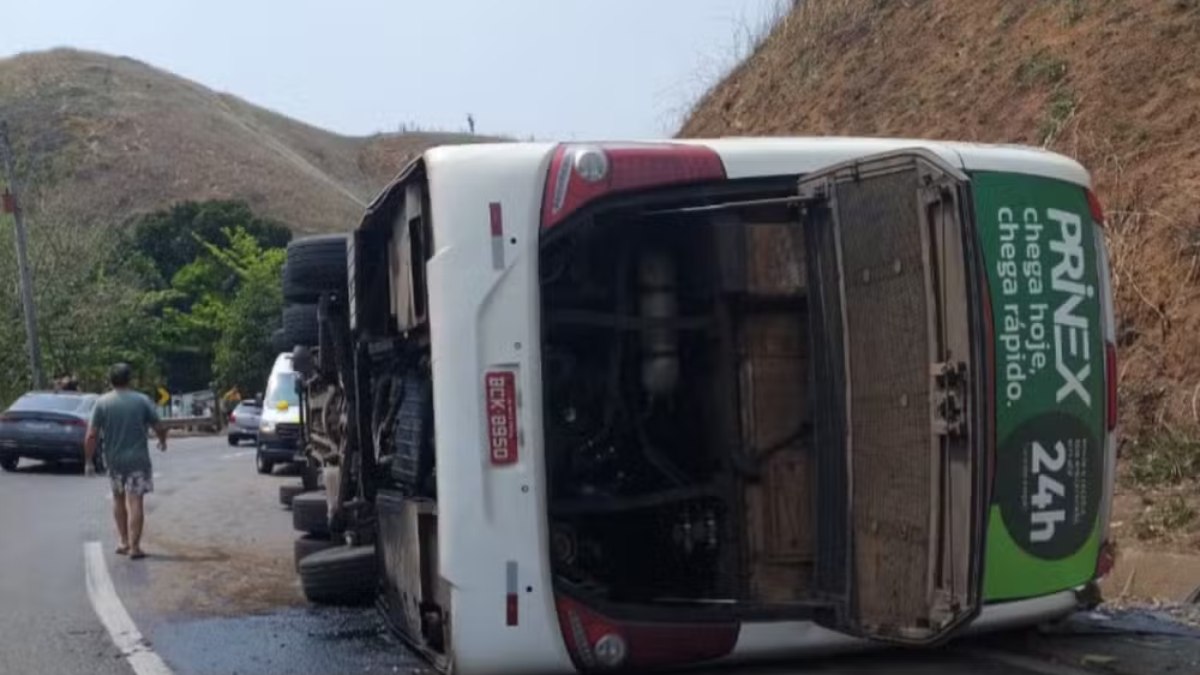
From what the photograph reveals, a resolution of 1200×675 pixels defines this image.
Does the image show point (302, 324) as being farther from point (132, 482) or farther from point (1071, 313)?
point (1071, 313)

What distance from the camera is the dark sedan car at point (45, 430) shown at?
87.9ft

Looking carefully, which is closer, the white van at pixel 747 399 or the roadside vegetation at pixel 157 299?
the white van at pixel 747 399

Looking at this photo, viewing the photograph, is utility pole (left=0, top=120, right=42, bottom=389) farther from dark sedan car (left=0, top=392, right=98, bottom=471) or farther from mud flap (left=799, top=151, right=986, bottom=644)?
mud flap (left=799, top=151, right=986, bottom=644)

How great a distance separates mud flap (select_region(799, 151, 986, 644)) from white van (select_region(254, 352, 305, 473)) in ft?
55.0

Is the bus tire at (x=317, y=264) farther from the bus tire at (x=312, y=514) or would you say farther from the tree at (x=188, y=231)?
the tree at (x=188, y=231)

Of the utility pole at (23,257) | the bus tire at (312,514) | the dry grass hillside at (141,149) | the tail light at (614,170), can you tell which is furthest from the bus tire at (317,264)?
the dry grass hillside at (141,149)

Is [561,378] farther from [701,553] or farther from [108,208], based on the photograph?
[108,208]

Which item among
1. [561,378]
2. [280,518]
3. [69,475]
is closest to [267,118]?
[69,475]

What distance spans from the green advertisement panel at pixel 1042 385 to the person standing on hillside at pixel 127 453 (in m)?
8.93

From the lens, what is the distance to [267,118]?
123875 millimetres

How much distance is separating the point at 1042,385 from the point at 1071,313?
1.10ft

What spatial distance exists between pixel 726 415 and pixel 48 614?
5.28 m

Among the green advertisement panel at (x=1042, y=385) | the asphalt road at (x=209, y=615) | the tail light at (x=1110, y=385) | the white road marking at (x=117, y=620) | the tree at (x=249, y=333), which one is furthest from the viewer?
the tree at (x=249, y=333)

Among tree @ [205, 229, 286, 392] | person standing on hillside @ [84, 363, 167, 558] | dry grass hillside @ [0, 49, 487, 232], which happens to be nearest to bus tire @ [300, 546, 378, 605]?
person standing on hillside @ [84, 363, 167, 558]
